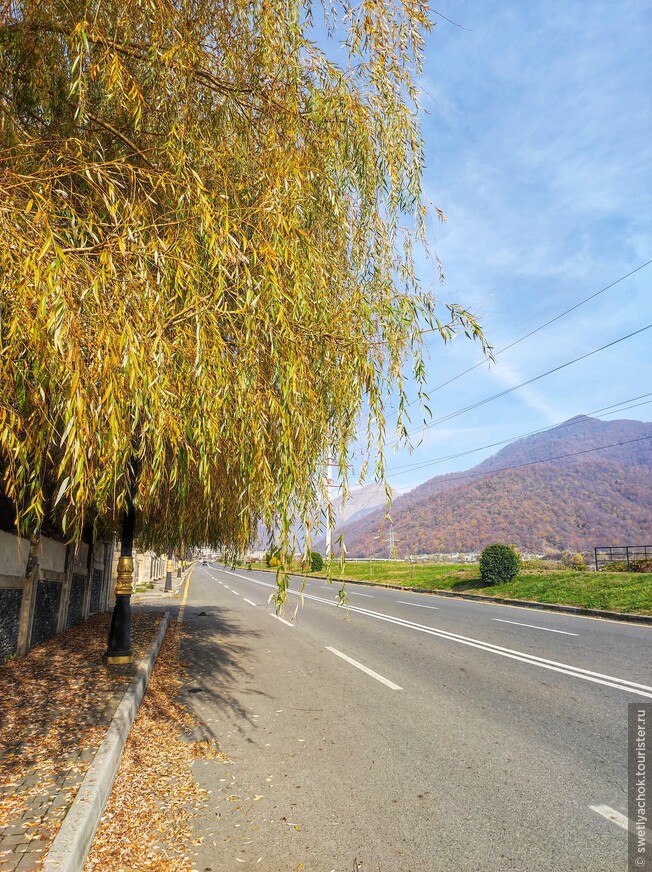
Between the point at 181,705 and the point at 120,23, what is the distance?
7123 millimetres

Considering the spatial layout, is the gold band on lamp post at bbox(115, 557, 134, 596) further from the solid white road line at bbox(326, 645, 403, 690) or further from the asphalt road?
the solid white road line at bbox(326, 645, 403, 690)

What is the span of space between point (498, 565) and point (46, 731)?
922 inches

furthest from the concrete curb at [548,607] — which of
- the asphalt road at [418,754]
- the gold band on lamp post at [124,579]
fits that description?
the gold band on lamp post at [124,579]

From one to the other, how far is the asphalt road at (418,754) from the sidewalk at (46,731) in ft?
3.15

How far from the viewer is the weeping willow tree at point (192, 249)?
2.99 m

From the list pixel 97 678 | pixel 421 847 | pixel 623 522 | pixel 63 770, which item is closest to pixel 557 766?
pixel 421 847

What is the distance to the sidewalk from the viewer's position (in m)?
3.24

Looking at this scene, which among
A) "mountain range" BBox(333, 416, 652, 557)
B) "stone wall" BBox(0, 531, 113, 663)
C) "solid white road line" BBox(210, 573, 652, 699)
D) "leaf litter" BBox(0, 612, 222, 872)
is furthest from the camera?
"mountain range" BBox(333, 416, 652, 557)

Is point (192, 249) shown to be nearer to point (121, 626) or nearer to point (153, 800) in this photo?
point (153, 800)

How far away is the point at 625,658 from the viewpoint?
30.6 ft

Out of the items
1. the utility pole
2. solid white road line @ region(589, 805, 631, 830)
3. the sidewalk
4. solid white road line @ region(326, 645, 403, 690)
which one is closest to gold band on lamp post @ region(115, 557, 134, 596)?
the sidewalk

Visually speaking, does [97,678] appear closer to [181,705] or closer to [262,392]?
[181,705]

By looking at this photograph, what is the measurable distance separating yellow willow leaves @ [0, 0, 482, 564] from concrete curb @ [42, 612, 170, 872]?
68.3 inches

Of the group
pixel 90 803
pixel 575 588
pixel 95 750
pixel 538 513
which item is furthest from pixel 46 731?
Answer: pixel 538 513
